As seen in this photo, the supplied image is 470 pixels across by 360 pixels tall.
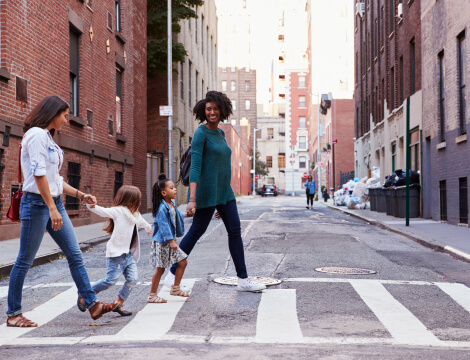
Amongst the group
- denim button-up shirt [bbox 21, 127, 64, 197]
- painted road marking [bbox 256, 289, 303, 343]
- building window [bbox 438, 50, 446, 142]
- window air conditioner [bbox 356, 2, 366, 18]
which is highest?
window air conditioner [bbox 356, 2, 366, 18]

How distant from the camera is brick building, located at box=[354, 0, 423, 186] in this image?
24.2 metres

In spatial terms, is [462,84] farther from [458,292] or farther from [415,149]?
[458,292]

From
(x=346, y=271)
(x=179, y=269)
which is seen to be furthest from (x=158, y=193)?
(x=346, y=271)

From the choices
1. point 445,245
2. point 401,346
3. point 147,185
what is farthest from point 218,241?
point 147,185

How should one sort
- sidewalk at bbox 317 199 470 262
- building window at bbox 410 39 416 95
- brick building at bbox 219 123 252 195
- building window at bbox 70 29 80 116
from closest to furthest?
sidewalk at bbox 317 199 470 262
building window at bbox 70 29 80 116
building window at bbox 410 39 416 95
brick building at bbox 219 123 252 195

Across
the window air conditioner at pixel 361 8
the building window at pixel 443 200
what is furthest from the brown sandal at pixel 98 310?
the window air conditioner at pixel 361 8

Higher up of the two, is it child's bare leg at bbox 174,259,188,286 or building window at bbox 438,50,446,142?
building window at bbox 438,50,446,142

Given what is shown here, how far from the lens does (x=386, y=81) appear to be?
101 ft

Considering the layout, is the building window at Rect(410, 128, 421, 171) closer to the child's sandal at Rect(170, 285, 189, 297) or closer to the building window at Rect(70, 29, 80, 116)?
the building window at Rect(70, 29, 80, 116)

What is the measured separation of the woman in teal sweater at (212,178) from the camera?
665 cm

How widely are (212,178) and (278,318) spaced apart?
1.85m

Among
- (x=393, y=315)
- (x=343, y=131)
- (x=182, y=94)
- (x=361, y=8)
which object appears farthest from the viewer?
(x=343, y=131)

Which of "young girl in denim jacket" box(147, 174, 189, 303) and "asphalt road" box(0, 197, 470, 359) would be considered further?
"young girl in denim jacket" box(147, 174, 189, 303)

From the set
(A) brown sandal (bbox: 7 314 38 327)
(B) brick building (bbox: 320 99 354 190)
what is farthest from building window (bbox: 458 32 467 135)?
(B) brick building (bbox: 320 99 354 190)
